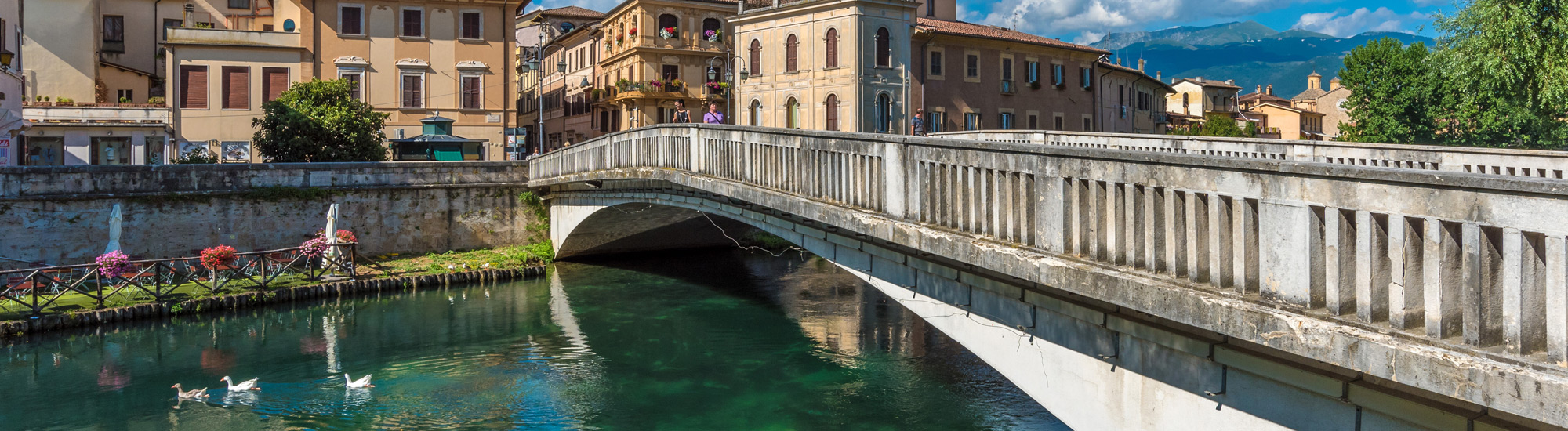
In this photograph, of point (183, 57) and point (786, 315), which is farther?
point (183, 57)

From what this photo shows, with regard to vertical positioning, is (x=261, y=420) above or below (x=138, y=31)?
below

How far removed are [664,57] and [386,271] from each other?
2382 centimetres

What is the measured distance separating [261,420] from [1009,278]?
453 inches

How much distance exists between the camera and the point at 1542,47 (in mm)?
20594

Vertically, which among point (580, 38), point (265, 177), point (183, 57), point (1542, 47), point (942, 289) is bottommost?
point (942, 289)

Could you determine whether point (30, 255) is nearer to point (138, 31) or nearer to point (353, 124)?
point (353, 124)

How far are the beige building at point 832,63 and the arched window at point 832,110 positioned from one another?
0.10ft

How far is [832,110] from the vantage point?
135 feet

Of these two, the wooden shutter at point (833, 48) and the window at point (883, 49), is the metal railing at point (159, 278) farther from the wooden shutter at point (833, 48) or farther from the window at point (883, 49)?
the window at point (883, 49)

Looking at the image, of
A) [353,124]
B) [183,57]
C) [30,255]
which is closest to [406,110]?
[353,124]

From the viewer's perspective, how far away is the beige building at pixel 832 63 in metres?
40.3

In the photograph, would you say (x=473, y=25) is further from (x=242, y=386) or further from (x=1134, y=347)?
(x=1134, y=347)

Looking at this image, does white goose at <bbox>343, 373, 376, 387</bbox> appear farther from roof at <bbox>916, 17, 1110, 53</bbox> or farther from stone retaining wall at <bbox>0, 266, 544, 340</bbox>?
roof at <bbox>916, 17, 1110, 53</bbox>

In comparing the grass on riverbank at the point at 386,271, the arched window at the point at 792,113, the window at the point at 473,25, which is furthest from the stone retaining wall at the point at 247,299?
the arched window at the point at 792,113
